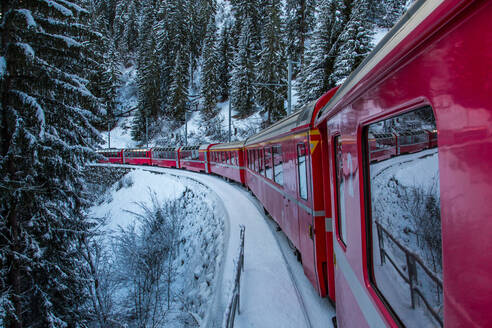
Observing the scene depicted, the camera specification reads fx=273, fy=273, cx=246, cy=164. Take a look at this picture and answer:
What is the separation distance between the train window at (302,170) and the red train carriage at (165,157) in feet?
86.6

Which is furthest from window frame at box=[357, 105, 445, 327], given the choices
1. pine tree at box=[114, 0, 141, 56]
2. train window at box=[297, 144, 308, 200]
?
pine tree at box=[114, 0, 141, 56]

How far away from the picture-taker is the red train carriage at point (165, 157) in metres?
30.3

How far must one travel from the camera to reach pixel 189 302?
7199 millimetres

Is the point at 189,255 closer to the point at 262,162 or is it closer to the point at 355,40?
the point at 262,162

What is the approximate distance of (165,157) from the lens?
3209 centimetres

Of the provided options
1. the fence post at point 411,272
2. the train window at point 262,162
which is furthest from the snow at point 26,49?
the fence post at point 411,272

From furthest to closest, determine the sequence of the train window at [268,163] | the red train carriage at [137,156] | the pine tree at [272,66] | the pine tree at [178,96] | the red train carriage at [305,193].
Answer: the pine tree at [178,96] → the red train carriage at [137,156] → the pine tree at [272,66] → the train window at [268,163] → the red train carriage at [305,193]

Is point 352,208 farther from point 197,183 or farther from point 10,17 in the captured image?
point 197,183

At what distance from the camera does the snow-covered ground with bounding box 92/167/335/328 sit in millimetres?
4477

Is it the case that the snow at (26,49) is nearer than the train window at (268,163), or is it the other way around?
the snow at (26,49)

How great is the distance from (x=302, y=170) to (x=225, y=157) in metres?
14.3

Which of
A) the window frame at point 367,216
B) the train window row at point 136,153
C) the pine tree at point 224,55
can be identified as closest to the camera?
the window frame at point 367,216

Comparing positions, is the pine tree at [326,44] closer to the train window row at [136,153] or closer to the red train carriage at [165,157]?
the red train carriage at [165,157]

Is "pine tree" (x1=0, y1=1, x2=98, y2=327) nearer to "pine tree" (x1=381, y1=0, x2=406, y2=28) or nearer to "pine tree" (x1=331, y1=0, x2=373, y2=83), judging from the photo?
"pine tree" (x1=331, y1=0, x2=373, y2=83)
